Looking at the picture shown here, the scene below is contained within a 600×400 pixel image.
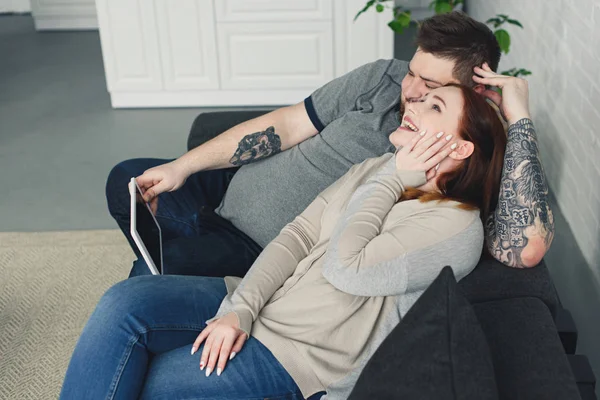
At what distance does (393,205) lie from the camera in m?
1.59

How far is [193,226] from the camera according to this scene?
214 cm

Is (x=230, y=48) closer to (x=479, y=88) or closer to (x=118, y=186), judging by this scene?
(x=118, y=186)

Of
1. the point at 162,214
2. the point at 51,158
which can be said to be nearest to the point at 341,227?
the point at 162,214

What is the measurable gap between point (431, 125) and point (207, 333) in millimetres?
603

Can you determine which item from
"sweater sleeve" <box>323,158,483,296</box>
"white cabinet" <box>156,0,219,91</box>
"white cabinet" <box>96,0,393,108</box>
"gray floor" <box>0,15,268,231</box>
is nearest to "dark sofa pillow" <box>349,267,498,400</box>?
"sweater sleeve" <box>323,158,483,296</box>

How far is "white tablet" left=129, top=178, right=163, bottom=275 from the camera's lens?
1.78m

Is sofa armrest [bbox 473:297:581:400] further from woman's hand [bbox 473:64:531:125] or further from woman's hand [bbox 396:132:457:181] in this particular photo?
woman's hand [bbox 473:64:531:125]

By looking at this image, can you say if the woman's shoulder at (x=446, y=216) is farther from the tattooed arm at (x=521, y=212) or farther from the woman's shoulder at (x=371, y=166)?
the woman's shoulder at (x=371, y=166)

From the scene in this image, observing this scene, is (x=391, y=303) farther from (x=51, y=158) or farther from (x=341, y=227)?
(x=51, y=158)

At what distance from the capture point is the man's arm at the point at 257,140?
2119mm

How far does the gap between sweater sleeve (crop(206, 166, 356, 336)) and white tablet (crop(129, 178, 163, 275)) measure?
0.26 m

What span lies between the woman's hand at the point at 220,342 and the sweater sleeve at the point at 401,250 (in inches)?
7.9

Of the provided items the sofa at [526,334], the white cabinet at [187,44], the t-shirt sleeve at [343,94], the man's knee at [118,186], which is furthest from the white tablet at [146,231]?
the white cabinet at [187,44]

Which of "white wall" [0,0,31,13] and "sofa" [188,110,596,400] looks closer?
"sofa" [188,110,596,400]
